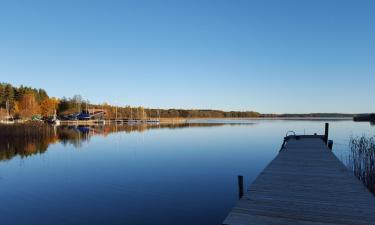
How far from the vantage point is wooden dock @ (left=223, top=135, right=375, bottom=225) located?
242 inches

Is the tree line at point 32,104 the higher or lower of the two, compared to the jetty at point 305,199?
higher

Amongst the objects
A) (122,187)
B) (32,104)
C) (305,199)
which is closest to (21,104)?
(32,104)

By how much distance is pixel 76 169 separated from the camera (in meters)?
20.1

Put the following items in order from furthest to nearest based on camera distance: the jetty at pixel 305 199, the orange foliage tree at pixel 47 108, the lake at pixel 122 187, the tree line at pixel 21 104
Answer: the orange foliage tree at pixel 47 108 < the tree line at pixel 21 104 < the lake at pixel 122 187 < the jetty at pixel 305 199

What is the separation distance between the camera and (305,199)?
750cm

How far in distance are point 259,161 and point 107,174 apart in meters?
11.2

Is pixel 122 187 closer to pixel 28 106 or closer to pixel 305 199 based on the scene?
pixel 305 199

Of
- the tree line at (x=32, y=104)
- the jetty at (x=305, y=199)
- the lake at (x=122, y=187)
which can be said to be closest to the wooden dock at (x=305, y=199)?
the jetty at (x=305, y=199)

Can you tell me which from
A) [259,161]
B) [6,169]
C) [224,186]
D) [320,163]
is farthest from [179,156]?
[320,163]

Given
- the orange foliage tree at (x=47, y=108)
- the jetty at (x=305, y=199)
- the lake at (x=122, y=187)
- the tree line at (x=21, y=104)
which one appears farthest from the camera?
the orange foliage tree at (x=47, y=108)

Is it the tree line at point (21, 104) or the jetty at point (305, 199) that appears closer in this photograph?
the jetty at point (305, 199)

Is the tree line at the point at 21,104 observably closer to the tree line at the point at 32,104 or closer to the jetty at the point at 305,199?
the tree line at the point at 32,104

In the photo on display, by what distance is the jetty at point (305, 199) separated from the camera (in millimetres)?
6137

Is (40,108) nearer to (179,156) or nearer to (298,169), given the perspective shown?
(179,156)
